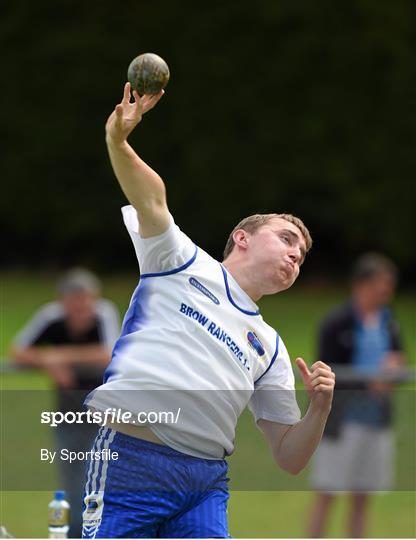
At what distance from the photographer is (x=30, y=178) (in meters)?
25.2

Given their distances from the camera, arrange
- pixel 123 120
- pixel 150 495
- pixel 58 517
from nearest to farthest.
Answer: pixel 123 120
pixel 150 495
pixel 58 517

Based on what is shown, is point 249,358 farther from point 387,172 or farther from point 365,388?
point 387,172

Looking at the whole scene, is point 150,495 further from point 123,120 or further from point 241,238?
point 123,120

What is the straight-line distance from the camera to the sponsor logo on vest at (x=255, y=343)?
4.30 metres

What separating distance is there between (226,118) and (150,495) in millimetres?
20399

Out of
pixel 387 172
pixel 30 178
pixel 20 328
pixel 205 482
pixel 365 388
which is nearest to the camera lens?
pixel 205 482

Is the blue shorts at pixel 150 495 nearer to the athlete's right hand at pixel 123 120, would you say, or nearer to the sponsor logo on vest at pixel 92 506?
the sponsor logo on vest at pixel 92 506

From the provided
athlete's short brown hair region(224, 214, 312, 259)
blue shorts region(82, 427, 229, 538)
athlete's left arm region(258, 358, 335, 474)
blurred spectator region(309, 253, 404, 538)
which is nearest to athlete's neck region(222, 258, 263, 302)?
athlete's short brown hair region(224, 214, 312, 259)

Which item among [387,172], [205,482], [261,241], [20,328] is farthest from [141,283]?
[387,172]

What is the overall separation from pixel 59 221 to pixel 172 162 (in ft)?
9.05

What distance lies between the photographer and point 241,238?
446cm

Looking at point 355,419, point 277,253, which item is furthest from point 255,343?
point 355,419

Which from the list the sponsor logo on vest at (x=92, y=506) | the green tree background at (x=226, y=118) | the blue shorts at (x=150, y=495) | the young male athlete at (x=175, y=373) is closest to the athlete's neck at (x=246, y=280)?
the young male athlete at (x=175, y=373)

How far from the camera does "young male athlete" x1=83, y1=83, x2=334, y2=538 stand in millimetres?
4137
